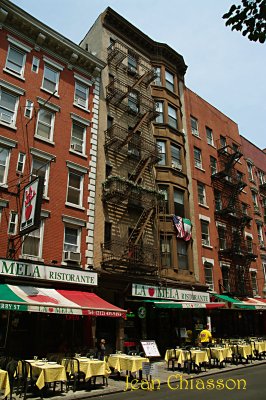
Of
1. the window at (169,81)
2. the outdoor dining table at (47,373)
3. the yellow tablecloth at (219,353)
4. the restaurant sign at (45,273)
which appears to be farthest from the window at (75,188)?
the window at (169,81)

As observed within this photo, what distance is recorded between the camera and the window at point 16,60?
739 inches

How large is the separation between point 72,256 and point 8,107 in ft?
27.7

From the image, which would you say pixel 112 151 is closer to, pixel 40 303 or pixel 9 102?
pixel 9 102

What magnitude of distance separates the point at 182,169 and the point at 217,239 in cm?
649

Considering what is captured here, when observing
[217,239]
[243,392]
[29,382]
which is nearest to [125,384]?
[29,382]

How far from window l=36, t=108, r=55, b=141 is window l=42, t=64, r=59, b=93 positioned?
165 centimetres

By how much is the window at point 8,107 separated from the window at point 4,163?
162 centimetres

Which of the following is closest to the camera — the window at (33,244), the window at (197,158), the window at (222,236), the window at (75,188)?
the window at (33,244)

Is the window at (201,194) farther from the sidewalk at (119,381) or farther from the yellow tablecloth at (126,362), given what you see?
the yellow tablecloth at (126,362)

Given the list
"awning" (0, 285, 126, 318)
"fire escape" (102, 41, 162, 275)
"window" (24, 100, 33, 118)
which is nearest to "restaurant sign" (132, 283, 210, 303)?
"fire escape" (102, 41, 162, 275)

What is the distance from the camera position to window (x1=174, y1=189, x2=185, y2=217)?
24766mm

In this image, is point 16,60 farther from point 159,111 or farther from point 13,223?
point 159,111

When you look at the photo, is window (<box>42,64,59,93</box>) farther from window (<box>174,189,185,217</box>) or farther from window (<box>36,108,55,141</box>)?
window (<box>174,189,185,217</box>)

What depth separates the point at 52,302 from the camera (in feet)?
43.3
